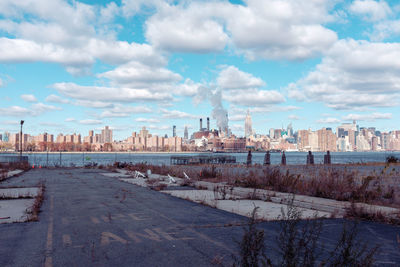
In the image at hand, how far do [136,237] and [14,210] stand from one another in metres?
6.56

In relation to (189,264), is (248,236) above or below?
above

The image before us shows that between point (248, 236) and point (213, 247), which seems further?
point (213, 247)

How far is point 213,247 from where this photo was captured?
7512mm

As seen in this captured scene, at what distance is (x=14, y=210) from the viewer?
12773 millimetres

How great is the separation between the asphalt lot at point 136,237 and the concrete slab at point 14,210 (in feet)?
2.06

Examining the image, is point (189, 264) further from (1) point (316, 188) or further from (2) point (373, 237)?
(1) point (316, 188)

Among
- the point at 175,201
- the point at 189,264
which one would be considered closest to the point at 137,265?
the point at 189,264

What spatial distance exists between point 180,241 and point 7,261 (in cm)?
334

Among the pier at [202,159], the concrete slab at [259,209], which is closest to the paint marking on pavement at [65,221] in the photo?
the concrete slab at [259,209]

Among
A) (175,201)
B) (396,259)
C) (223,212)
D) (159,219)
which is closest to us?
(396,259)

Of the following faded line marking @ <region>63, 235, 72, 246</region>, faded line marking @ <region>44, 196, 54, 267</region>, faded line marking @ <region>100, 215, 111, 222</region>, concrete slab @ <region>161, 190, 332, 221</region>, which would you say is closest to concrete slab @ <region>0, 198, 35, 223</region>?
faded line marking @ <region>44, 196, 54, 267</region>

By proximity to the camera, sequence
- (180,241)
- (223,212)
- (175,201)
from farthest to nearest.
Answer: (175,201), (223,212), (180,241)

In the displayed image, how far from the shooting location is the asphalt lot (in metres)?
6.70

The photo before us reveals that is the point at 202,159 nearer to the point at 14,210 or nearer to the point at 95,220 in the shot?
the point at 14,210
